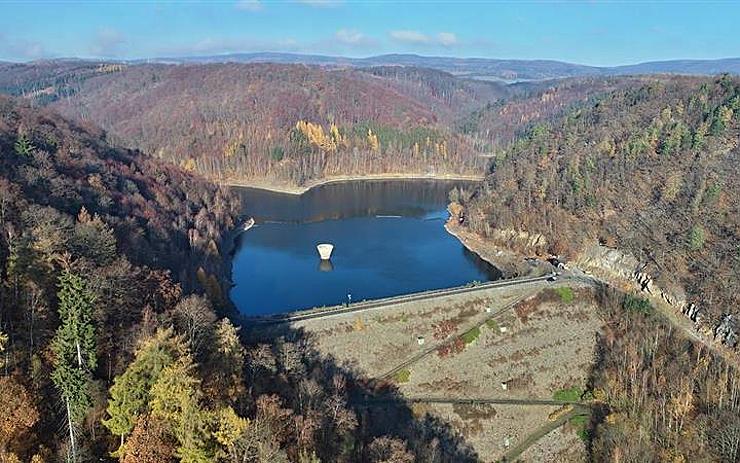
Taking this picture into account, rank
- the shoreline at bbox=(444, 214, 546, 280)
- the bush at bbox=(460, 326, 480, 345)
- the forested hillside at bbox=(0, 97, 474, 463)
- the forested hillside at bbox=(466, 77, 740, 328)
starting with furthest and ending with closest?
the shoreline at bbox=(444, 214, 546, 280)
the forested hillside at bbox=(466, 77, 740, 328)
the bush at bbox=(460, 326, 480, 345)
the forested hillside at bbox=(0, 97, 474, 463)

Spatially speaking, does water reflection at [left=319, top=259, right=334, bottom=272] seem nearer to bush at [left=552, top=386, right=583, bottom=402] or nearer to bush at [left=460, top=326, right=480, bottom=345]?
bush at [left=460, top=326, right=480, bottom=345]

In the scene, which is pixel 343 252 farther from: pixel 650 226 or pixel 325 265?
pixel 650 226

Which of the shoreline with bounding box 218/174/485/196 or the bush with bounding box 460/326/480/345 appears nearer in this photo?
the bush with bounding box 460/326/480/345

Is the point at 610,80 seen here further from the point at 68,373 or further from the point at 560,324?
the point at 68,373

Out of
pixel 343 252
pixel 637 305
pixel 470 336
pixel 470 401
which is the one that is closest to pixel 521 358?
pixel 470 336

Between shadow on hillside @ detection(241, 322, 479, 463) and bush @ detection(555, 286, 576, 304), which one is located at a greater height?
bush @ detection(555, 286, 576, 304)

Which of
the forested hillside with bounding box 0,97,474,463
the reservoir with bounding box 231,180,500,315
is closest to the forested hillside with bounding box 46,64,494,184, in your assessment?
the reservoir with bounding box 231,180,500,315
